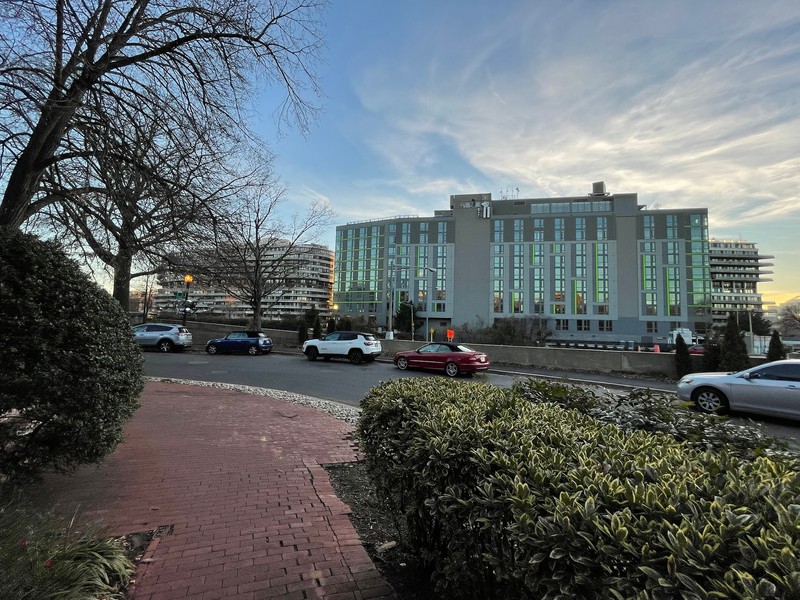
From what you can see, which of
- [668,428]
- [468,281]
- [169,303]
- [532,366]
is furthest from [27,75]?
[468,281]

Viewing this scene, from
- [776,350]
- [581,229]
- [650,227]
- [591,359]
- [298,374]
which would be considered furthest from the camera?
[581,229]

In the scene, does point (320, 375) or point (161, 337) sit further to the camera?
point (161, 337)

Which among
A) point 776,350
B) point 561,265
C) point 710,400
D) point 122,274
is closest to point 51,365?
point 122,274

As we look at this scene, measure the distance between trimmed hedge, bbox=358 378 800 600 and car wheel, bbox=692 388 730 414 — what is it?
32.1ft

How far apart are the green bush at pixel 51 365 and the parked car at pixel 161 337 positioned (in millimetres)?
24062

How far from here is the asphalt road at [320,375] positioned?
13.4 meters

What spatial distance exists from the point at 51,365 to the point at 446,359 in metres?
15.6

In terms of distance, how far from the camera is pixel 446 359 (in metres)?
18.3

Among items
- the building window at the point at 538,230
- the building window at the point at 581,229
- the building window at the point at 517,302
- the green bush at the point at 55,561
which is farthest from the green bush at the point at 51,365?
the building window at the point at 581,229

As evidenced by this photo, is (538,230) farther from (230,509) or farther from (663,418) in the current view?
(230,509)

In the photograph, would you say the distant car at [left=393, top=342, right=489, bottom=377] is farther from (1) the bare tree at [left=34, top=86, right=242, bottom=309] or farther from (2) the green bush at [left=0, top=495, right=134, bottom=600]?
(2) the green bush at [left=0, top=495, right=134, bottom=600]

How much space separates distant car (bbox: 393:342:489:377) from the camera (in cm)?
1794

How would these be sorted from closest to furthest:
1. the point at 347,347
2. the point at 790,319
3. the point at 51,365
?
the point at 51,365 < the point at 347,347 < the point at 790,319

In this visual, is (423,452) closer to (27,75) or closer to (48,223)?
(27,75)
